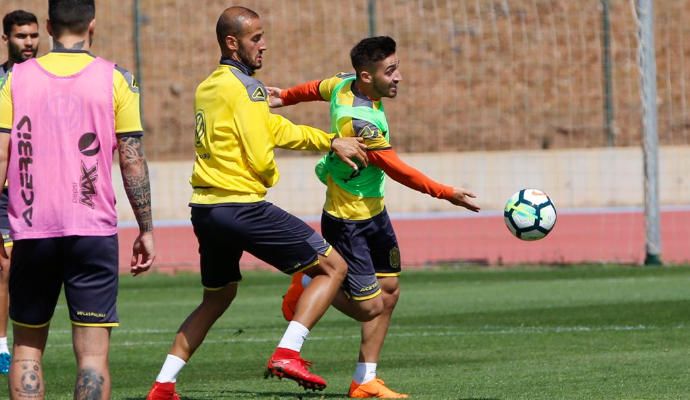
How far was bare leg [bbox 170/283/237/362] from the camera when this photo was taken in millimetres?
8094

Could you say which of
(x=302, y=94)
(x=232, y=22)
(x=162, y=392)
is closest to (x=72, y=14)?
(x=232, y=22)

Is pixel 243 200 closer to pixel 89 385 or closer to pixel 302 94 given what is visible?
pixel 302 94

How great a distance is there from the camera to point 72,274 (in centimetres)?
636

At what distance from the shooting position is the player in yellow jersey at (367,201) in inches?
→ 338

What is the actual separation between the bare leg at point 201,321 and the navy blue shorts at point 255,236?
135 millimetres

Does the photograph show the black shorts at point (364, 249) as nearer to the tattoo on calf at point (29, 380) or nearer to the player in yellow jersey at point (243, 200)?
the player in yellow jersey at point (243, 200)

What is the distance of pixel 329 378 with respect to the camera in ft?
31.0

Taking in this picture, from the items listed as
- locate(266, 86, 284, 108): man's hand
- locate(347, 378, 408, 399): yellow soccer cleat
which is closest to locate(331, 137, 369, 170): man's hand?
locate(266, 86, 284, 108): man's hand

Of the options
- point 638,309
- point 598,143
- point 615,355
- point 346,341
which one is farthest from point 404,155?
Result: point 615,355

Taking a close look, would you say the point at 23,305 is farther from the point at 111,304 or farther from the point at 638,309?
the point at 638,309

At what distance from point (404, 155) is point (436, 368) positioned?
37.0 ft

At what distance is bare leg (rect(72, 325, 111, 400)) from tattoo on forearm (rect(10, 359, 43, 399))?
7.6 inches

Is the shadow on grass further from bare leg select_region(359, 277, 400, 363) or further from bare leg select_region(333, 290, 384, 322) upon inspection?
bare leg select_region(333, 290, 384, 322)

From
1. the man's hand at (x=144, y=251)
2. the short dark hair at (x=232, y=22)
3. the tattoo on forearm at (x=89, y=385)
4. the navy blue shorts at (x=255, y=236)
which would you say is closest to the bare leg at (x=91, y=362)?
the tattoo on forearm at (x=89, y=385)
